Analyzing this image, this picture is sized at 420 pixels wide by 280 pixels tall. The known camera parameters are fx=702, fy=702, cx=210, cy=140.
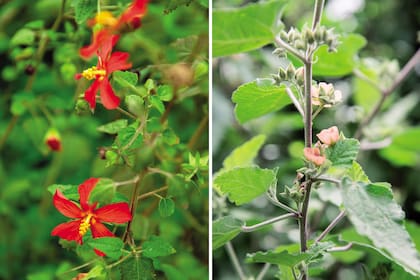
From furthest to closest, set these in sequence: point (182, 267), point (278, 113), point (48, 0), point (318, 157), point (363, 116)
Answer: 1. point (278, 113)
2. point (48, 0)
3. point (363, 116)
4. point (182, 267)
5. point (318, 157)

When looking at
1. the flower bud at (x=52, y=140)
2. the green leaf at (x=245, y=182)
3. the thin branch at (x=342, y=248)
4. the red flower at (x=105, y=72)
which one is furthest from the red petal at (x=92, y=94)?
the flower bud at (x=52, y=140)

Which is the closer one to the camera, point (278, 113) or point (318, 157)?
point (318, 157)

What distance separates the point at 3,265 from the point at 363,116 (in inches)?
22.5

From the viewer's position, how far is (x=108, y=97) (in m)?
0.49

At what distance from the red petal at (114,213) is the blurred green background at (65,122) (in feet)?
0.17

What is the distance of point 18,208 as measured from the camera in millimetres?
1218

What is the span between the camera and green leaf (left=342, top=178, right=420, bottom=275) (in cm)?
39

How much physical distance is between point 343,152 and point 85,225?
18cm

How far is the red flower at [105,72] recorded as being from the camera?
0.49 meters

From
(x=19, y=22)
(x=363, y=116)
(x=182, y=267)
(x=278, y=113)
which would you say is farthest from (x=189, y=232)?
(x=19, y=22)

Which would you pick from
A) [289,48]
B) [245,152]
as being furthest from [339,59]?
[289,48]

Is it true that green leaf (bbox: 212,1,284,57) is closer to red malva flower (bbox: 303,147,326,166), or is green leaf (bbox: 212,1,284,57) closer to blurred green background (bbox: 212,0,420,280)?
red malva flower (bbox: 303,147,326,166)

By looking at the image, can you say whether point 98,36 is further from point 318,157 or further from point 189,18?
point 189,18

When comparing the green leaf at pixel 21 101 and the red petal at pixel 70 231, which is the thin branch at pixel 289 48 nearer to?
the red petal at pixel 70 231
